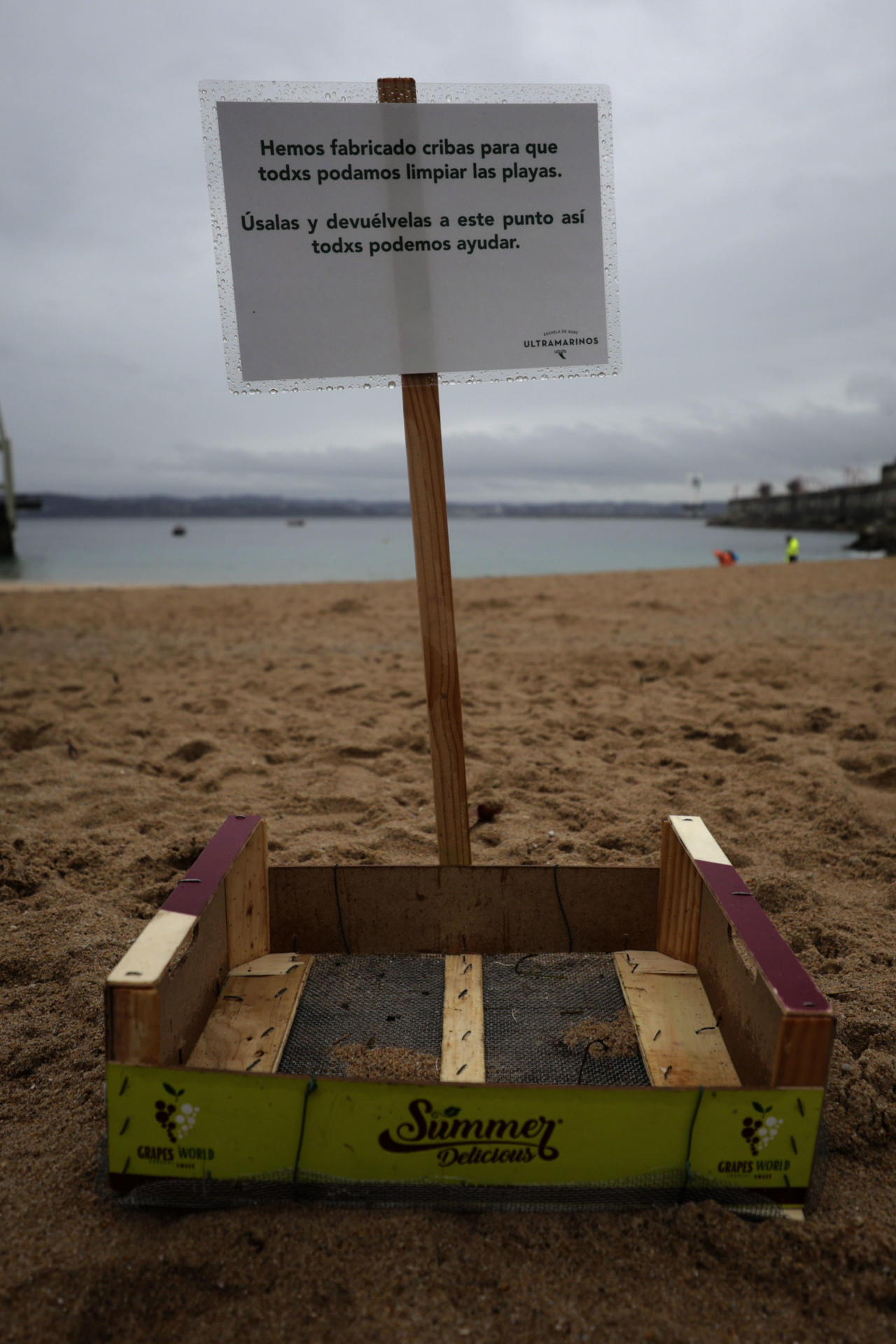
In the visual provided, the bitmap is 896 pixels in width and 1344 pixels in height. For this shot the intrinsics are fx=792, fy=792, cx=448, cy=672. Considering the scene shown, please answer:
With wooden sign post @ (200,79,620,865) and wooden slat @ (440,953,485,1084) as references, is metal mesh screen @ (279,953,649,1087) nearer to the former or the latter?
wooden slat @ (440,953,485,1084)

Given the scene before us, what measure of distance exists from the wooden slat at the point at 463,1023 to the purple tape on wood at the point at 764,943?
2.15ft

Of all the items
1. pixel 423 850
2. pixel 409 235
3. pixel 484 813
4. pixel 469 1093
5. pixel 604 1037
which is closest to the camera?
pixel 469 1093

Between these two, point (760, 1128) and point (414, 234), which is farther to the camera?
point (414, 234)

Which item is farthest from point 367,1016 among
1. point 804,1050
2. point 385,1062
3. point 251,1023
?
point 804,1050

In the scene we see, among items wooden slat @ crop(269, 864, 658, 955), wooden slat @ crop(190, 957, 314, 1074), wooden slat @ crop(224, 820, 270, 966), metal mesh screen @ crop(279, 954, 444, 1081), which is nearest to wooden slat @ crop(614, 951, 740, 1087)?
wooden slat @ crop(269, 864, 658, 955)

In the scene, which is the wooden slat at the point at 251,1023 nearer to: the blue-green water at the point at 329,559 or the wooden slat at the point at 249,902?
the wooden slat at the point at 249,902

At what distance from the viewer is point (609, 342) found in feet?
7.34

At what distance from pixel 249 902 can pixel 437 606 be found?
38.7 inches

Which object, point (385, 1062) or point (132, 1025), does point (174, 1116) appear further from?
point (385, 1062)

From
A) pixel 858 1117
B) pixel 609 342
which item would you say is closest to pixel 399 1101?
pixel 858 1117

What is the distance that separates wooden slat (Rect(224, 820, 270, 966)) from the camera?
6.80ft

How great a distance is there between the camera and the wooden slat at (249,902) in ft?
6.80

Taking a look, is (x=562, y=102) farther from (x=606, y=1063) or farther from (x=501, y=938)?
(x=606, y=1063)

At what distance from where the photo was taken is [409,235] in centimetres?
210
